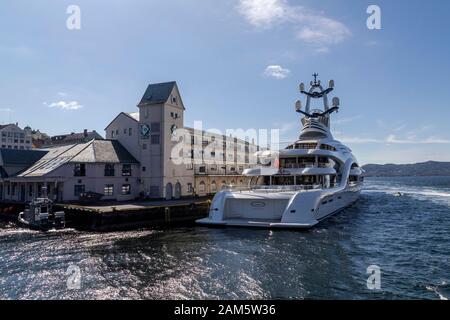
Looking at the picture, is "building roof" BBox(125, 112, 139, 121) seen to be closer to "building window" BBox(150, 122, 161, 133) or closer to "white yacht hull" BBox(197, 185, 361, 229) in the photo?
"building window" BBox(150, 122, 161, 133)

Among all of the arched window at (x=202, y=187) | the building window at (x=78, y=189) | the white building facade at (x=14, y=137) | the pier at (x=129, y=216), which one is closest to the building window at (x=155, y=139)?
the building window at (x=78, y=189)

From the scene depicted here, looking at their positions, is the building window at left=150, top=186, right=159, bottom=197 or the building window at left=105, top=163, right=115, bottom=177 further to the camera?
the building window at left=150, top=186, right=159, bottom=197

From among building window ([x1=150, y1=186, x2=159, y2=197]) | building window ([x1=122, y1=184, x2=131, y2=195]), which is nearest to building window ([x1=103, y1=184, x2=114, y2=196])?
building window ([x1=122, y1=184, x2=131, y2=195])

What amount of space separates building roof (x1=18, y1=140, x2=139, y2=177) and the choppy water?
41.1ft

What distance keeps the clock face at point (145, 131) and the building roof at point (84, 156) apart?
3663 millimetres

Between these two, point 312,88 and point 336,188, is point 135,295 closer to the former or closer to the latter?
point 336,188

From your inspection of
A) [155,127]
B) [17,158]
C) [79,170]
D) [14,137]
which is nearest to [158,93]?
[155,127]

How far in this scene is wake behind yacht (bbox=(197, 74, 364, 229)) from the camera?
92.1 ft

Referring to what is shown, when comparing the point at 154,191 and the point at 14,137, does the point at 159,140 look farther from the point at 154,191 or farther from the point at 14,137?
the point at 14,137

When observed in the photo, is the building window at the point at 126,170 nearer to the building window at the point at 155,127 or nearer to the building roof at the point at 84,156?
the building roof at the point at 84,156

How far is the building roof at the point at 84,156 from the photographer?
133 feet
